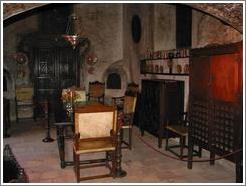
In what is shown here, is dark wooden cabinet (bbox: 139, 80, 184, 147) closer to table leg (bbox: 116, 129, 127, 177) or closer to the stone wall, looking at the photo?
table leg (bbox: 116, 129, 127, 177)

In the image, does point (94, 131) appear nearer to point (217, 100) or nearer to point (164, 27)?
point (217, 100)

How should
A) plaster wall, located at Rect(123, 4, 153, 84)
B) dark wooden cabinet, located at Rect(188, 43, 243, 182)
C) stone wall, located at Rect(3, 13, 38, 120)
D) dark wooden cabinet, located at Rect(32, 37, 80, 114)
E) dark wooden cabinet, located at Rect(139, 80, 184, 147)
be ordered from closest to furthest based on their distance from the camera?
dark wooden cabinet, located at Rect(188, 43, 243, 182)
dark wooden cabinet, located at Rect(139, 80, 184, 147)
plaster wall, located at Rect(123, 4, 153, 84)
stone wall, located at Rect(3, 13, 38, 120)
dark wooden cabinet, located at Rect(32, 37, 80, 114)

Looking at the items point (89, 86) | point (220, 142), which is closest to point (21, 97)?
point (89, 86)

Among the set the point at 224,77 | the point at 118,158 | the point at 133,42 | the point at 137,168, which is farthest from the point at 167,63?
the point at 118,158

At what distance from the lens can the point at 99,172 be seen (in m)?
4.96

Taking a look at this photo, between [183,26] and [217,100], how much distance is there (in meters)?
2.93

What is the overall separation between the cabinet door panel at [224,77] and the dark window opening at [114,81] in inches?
219

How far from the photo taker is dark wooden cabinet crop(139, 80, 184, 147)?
21.5ft

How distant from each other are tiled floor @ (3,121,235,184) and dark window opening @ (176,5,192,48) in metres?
2.38

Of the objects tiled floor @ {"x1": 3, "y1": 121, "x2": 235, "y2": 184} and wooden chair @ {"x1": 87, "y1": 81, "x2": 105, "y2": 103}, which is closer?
tiled floor @ {"x1": 3, "y1": 121, "x2": 235, "y2": 184}

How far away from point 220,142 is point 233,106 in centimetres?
65

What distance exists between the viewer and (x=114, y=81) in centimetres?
1023

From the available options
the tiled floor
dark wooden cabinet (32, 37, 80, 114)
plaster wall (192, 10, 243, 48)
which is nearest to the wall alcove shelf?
plaster wall (192, 10, 243, 48)

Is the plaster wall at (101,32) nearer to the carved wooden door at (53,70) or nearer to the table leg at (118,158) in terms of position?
the carved wooden door at (53,70)
